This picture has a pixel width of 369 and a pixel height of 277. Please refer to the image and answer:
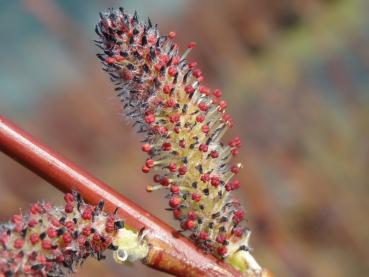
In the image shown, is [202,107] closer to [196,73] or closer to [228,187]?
[196,73]

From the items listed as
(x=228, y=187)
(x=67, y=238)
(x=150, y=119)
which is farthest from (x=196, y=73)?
(x=67, y=238)

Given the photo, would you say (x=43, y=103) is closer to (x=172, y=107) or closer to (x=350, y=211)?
(x=350, y=211)

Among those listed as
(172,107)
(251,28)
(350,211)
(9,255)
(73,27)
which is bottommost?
(9,255)

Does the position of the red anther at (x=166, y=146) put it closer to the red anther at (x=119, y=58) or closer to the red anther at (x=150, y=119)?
the red anther at (x=150, y=119)

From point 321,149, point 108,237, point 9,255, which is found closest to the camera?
point 9,255

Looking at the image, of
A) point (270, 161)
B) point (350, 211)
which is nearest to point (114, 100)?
point (350, 211)

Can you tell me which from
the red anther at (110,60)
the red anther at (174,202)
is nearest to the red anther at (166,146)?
the red anther at (174,202)

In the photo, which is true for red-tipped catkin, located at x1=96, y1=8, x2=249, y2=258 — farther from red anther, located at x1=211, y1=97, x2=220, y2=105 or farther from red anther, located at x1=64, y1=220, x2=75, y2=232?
red anther, located at x1=64, y1=220, x2=75, y2=232
